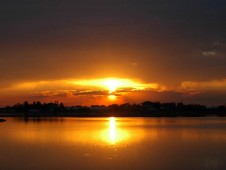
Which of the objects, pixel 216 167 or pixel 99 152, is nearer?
pixel 216 167

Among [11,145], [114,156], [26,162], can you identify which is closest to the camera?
[26,162]

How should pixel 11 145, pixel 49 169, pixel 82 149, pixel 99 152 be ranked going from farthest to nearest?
pixel 11 145 → pixel 82 149 → pixel 99 152 → pixel 49 169

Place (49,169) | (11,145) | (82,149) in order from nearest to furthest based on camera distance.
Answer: (49,169) → (82,149) → (11,145)

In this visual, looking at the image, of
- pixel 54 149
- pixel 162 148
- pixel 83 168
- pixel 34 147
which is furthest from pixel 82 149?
pixel 83 168

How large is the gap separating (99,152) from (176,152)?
5.51 metres

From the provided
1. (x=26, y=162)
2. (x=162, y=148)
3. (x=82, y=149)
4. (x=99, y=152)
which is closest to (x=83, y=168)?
(x=26, y=162)

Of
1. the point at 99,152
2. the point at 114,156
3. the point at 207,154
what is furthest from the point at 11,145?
the point at 207,154

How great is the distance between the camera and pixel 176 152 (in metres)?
27.0

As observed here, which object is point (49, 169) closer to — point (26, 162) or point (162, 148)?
point (26, 162)

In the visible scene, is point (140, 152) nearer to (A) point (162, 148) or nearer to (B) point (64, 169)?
(A) point (162, 148)

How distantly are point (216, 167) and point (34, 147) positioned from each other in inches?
617

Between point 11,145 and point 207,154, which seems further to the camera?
point 11,145

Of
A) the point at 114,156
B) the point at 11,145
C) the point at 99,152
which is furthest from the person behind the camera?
the point at 11,145

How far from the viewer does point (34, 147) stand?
3053 cm
